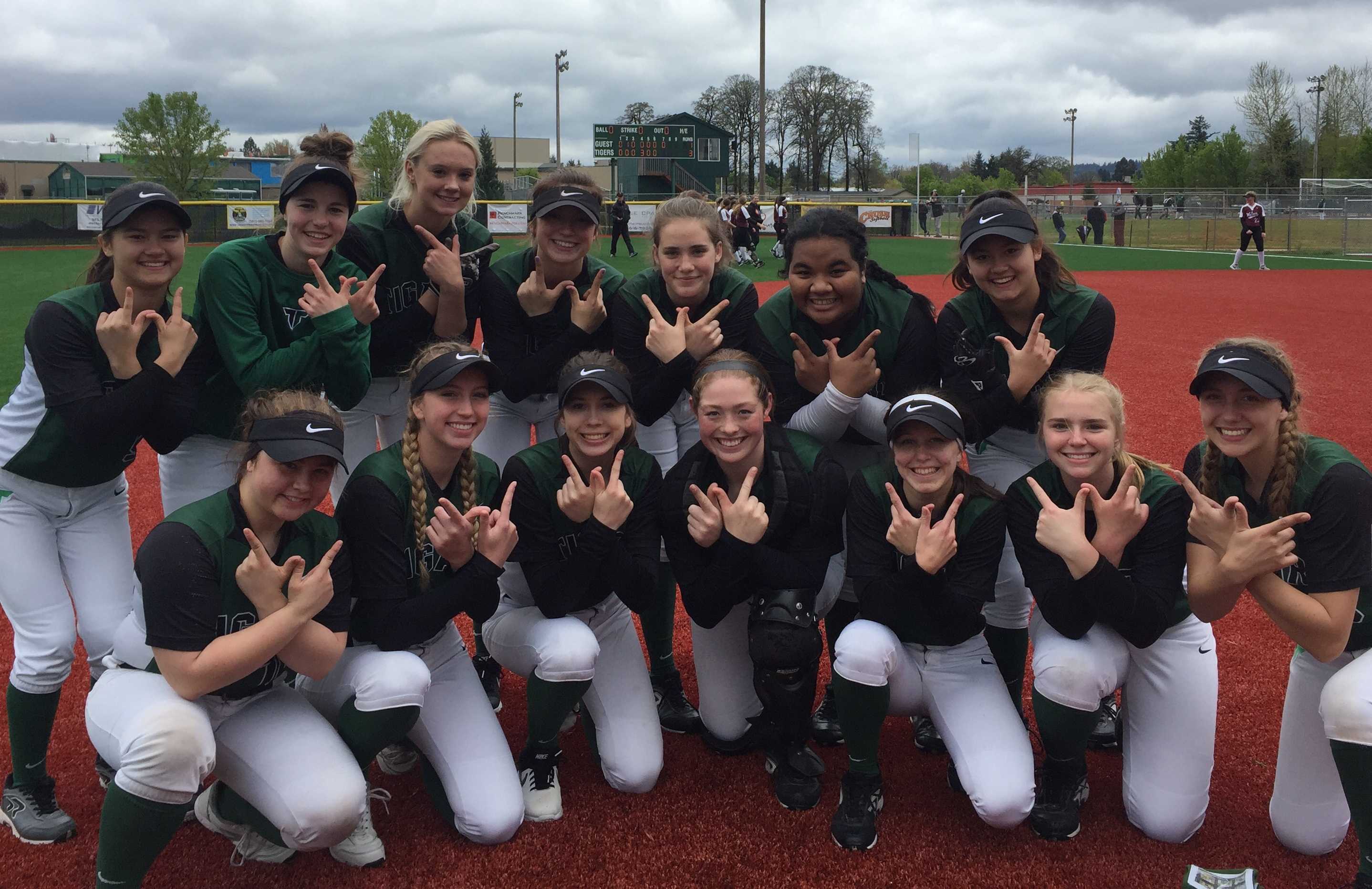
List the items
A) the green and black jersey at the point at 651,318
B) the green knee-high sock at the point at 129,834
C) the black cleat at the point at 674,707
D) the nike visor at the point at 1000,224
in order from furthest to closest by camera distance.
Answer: the green and black jersey at the point at 651,318, the black cleat at the point at 674,707, the nike visor at the point at 1000,224, the green knee-high sock at the point at 129,834

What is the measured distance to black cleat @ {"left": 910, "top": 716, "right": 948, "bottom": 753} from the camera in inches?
155

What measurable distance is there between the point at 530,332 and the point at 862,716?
217cm

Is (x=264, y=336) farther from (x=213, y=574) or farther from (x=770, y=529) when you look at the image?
(x=770, y=529)

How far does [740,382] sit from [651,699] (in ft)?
4.10

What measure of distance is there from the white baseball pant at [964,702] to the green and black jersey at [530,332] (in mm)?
1706

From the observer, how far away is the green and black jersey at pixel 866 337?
13.5 feet

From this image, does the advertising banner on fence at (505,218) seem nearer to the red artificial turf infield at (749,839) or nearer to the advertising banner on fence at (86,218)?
the advertising banner on fence at (86,218)

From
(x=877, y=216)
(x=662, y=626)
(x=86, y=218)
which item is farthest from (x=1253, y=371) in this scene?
(x=877, y=216)

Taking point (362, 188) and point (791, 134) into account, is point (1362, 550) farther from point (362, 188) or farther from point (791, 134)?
point (791, 134)

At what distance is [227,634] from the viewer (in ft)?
9.81

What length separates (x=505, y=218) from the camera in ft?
112

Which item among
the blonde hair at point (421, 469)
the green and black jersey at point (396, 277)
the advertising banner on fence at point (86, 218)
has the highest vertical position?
the advertising banner on fence at point (86, 218)

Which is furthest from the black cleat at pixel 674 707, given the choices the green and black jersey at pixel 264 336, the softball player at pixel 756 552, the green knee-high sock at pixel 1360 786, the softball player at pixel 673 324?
the green knee-high sock at pixel 1360 786

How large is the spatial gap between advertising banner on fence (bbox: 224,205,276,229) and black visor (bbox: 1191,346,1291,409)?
109ft
